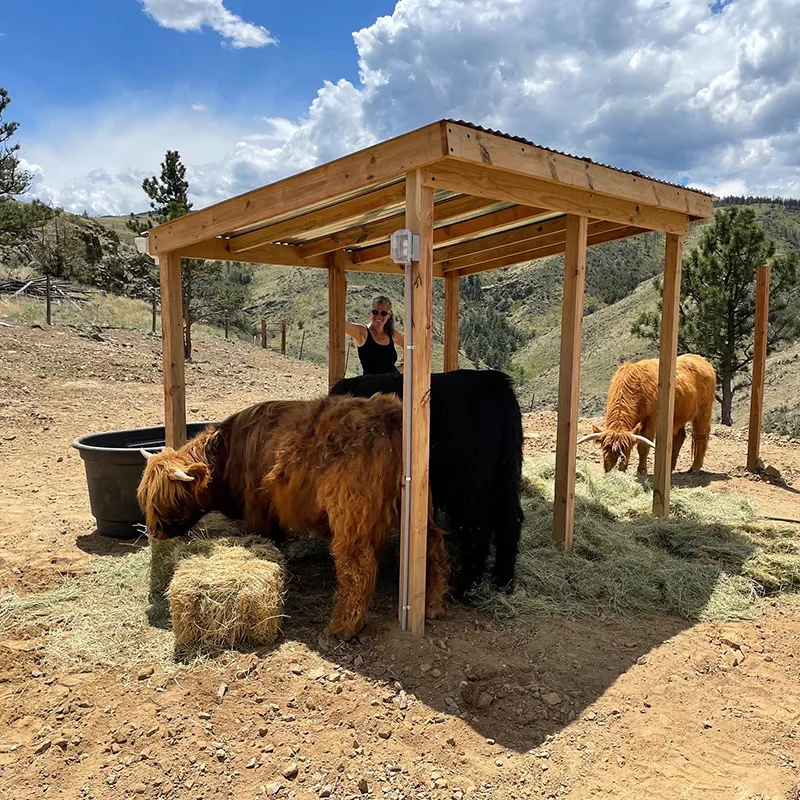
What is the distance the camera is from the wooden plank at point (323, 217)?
4227mm

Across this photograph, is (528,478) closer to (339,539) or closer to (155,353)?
(339,539)

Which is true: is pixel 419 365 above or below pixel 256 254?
below

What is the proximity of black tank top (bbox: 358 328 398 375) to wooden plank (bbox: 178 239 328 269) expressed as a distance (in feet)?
3.67

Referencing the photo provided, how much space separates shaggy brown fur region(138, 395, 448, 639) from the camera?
11.7ft

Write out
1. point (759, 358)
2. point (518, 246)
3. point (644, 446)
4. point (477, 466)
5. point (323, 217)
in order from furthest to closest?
point (759, 358)
point (644, 446)
point (518, 246)
point (323, 217)
point (477, 466)

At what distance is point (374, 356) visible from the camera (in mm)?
6418

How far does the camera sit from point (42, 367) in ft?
42.6

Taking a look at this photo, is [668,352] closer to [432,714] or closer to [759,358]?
[759,358]

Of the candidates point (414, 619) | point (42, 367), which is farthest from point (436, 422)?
point (42, 367)

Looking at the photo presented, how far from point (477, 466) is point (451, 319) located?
405cm

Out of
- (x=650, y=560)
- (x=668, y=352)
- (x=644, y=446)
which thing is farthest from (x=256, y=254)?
(x=644, y=446)

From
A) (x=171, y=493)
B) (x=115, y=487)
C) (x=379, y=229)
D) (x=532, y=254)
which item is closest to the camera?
(x=171, y=493)

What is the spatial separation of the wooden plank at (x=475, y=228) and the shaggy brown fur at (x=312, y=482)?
7.43 feet

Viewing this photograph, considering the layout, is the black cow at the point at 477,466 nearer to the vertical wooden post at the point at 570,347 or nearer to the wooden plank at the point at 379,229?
the vertical wooden post at the point at 570,347
